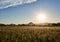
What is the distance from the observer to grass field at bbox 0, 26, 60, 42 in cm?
279

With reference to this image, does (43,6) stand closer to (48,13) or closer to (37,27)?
(48,13)

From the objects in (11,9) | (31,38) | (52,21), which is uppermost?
(11,9)

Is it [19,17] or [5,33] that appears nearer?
[5,33]

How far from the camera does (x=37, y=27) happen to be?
3.37 meters

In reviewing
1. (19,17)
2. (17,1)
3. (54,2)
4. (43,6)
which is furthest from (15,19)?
(54,2)

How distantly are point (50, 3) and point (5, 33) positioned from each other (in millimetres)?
1153

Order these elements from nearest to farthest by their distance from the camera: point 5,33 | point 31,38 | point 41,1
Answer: point 31,38 → point 5,33 → point 41,1

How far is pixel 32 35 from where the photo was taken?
300 cm

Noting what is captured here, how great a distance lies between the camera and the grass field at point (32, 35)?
2.79 metres

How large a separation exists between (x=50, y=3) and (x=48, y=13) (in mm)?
221

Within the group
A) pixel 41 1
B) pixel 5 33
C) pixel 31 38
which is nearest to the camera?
pixel 31 38

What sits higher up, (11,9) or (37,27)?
(11,9)

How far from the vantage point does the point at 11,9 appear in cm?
359

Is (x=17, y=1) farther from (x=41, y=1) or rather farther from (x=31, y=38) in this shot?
(x=31, y=38)
